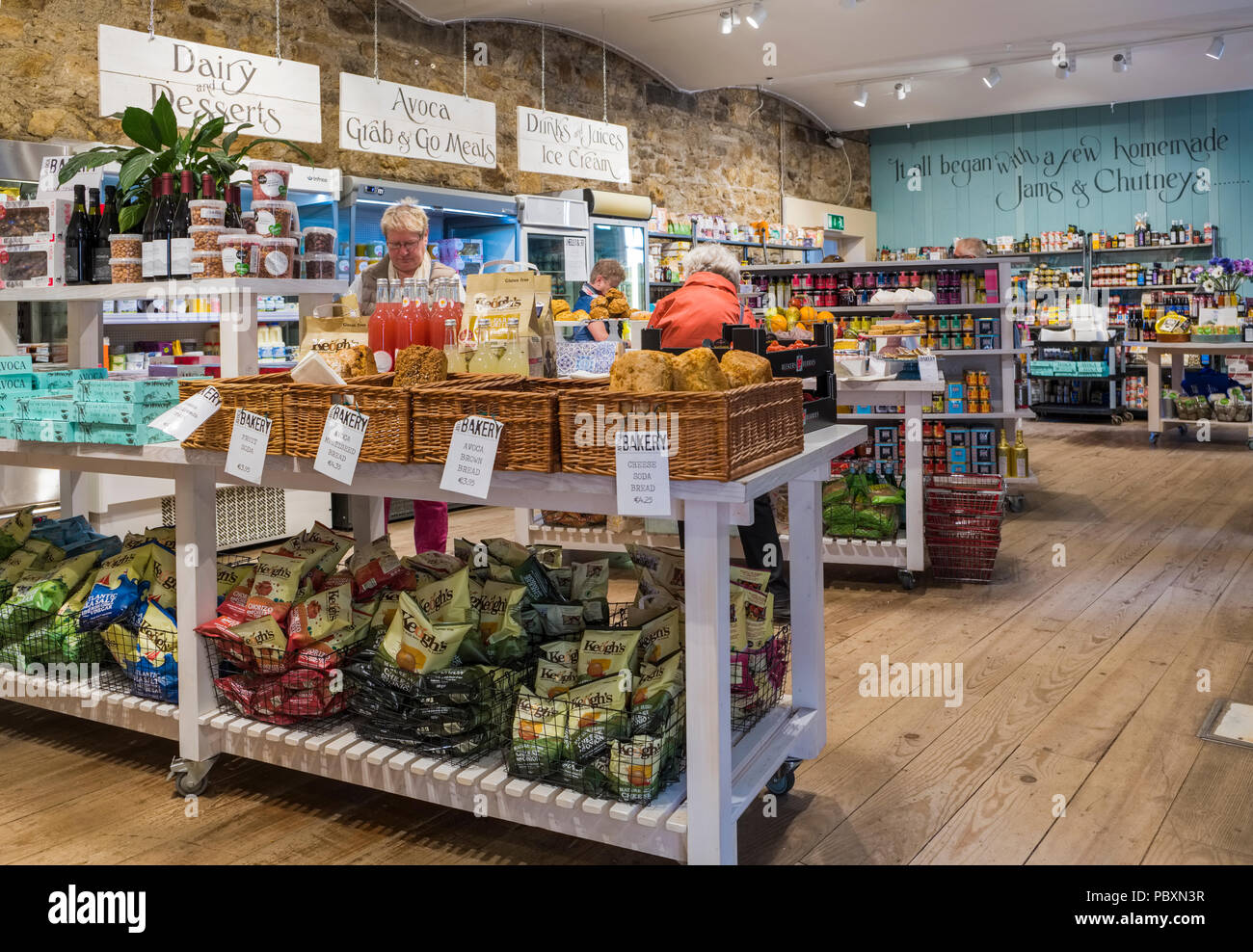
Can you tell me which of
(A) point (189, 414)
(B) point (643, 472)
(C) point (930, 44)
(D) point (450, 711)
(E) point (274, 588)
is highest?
(C) point (930, 44)

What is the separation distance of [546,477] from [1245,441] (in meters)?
9.90

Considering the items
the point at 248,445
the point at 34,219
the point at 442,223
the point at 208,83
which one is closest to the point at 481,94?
the point at 442,223

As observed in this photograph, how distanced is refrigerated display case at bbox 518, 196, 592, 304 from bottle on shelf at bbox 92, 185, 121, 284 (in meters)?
5.02


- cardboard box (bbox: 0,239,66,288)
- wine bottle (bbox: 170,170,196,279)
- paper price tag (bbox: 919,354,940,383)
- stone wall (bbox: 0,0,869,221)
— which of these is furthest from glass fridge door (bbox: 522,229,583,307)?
wine bottle (bbox: 170,170,196,279)

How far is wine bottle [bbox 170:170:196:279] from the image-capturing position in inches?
105

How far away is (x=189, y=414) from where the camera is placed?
7.79 feet

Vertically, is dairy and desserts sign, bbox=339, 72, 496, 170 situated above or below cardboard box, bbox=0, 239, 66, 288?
above

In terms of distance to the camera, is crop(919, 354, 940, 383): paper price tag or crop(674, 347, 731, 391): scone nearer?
crop(674, 347, 731, 391): scone

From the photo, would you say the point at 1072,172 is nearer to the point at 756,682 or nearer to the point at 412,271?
the point at 412,271

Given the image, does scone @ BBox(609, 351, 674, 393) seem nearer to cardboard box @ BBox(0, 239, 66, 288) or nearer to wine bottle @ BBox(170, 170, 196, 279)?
wine bottle @ BBox(170, 170, 196, 279)

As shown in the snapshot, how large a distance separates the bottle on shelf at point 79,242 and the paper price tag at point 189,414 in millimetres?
855

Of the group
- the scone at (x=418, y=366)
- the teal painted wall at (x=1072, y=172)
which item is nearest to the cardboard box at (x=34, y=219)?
the scone at (x=418, y=366)

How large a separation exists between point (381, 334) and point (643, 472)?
90 cm
